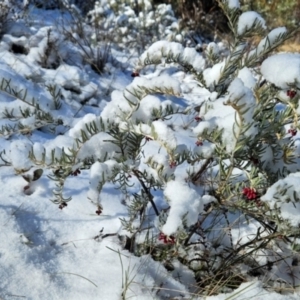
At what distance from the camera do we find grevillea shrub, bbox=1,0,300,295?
3.59ft

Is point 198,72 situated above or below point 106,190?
above

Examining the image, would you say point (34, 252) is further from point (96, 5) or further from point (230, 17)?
point (96, 5)

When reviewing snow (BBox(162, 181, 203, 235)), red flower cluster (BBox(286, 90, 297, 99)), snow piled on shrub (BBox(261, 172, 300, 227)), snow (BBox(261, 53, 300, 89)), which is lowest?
snow (BBox(162, 181, 203, 235))

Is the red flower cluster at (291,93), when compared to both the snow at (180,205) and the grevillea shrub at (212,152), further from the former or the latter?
the snow at (180,205)

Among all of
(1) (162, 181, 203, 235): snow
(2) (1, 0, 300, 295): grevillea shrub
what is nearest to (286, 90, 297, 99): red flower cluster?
(2) (1, 0, 300, 295): grevillea shrub

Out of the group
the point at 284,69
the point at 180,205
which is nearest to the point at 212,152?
the point at 180,205

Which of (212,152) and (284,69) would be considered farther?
(212,152)

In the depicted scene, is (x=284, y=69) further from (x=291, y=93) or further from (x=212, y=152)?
(x=212, y=152)

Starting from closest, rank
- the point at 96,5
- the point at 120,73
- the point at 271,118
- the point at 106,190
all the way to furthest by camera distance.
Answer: the point at 271,118 → the point at 106,190 → the point at 120,73 → the point at 96,5

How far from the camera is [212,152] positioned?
127 cm

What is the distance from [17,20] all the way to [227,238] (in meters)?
2.70

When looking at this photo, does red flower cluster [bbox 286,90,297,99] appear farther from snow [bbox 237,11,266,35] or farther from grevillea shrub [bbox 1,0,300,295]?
snow [bbox 237,11,266,35]

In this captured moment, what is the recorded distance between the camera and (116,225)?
1.64 meters

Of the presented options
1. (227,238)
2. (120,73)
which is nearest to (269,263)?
(227,238)
